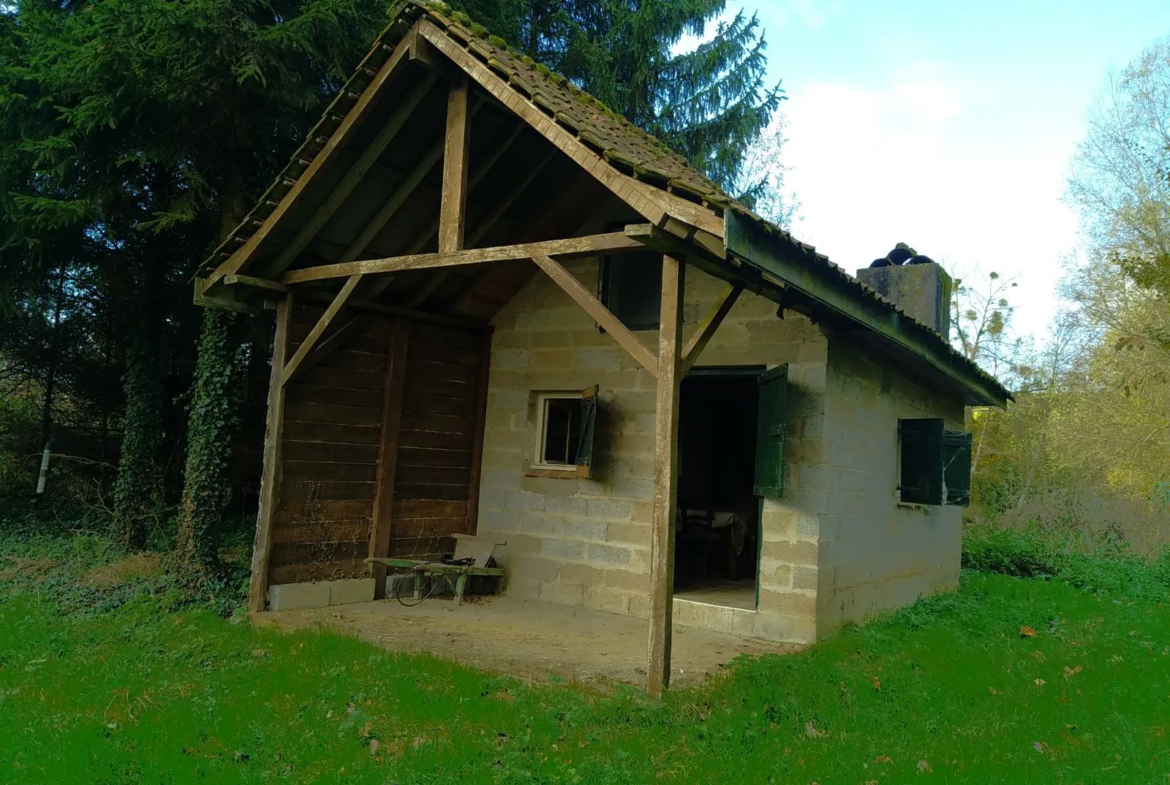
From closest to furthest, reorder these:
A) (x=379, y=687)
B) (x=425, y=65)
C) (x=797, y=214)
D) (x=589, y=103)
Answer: (x=379, y=687)
(x=425, y=65)
(x=589, y=103)
(x=797, y=214)

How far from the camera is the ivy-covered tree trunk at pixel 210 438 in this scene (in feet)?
28.1

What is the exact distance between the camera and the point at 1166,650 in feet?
22.7

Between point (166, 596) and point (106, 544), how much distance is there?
3022mm

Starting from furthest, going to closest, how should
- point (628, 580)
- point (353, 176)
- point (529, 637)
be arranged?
point (628, 580) → point (353, 176) → point (529, 637)

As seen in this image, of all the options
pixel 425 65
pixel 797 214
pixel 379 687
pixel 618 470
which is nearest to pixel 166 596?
pixel 379 687

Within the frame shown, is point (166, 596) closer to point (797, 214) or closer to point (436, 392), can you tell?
point (436, 392)

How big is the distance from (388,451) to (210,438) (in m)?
1.95

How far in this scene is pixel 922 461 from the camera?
8.70 metres

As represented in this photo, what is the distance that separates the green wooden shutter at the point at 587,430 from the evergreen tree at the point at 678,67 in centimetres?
824

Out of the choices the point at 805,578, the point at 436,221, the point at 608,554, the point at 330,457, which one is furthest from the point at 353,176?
the point at 805,578

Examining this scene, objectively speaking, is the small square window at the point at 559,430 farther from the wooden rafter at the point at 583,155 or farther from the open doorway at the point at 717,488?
the wooden rafter at the point at 583,155

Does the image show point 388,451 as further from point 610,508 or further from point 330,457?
point 610,508

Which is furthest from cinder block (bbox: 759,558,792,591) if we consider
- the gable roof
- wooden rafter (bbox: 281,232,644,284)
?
wooden rafter (bbox: 281,232,644,284)

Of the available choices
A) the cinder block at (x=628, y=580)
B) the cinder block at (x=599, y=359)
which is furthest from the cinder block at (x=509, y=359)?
the cinder block at (x=628, y=580)
